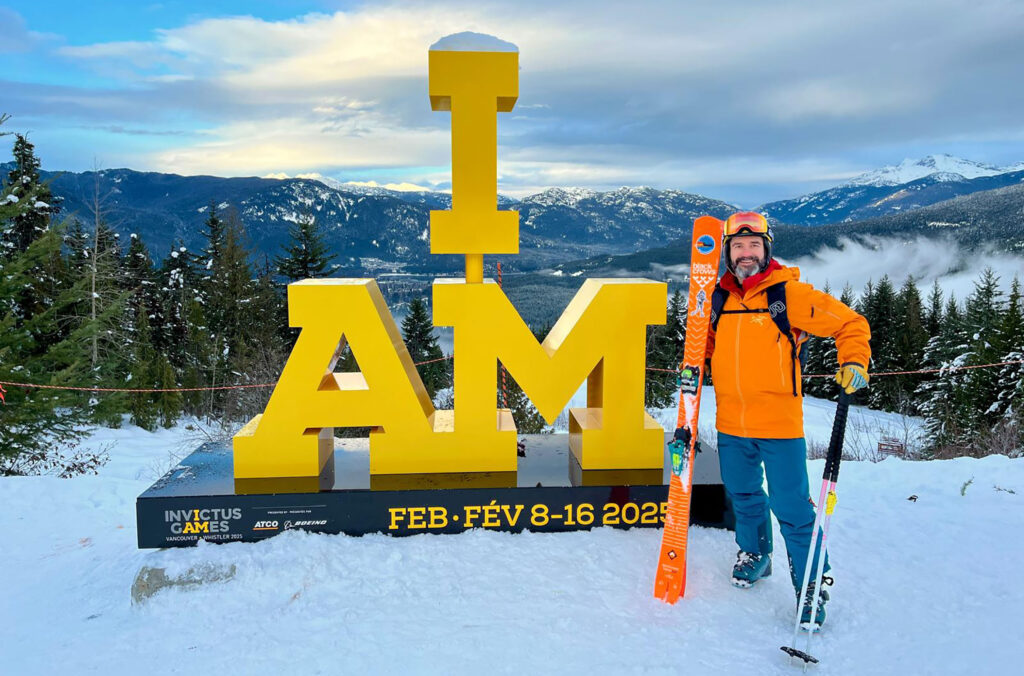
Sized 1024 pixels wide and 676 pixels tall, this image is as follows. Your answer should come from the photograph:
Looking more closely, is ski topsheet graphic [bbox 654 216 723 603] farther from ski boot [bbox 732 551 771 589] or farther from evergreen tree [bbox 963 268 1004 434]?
evergreen tree [bbox 963 268 1004 434]

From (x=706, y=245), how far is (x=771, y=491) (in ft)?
5.96

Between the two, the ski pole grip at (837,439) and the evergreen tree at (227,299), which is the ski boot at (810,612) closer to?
the ski pole grip at (837,439)

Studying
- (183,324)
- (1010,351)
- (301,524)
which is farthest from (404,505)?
(183,324)

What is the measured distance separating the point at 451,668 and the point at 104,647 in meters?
2.28

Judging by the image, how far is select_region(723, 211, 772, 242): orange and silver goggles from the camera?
170 inches

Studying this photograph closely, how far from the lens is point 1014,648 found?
396 centimetres

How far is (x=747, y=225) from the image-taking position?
4324 millimetres

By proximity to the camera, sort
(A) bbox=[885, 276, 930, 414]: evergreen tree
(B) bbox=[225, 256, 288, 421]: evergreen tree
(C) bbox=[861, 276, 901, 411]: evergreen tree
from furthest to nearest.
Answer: (C) bbox=[861, 276, 901, 411]: evergreen tree, (A) bbox=[885, 276, 930, 414]: evergreen tree, (B) bbox=[225, 256, 288, 421]: evergreen tree

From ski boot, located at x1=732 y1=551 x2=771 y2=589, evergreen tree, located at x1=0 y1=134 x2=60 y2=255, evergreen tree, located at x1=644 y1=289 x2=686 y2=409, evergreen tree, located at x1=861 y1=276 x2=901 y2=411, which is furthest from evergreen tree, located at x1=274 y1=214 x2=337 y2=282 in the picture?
evergreen tree, located at x1=861 y1=276 x2=901 y2=411

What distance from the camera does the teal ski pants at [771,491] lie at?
14.1 feet

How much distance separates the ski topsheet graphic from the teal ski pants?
0.27 metres

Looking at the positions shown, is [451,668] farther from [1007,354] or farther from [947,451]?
[1007,354]

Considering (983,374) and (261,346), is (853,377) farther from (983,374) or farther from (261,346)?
(983,374)

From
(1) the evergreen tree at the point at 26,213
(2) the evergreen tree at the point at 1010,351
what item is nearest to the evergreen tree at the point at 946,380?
(2) the evergreen tree at the point at 1010,351
